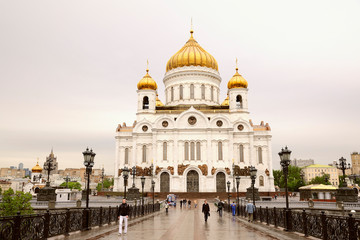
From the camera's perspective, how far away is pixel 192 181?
4616 centimetres

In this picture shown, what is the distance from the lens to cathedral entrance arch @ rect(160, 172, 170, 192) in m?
45.9

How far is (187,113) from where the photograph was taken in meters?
48.8

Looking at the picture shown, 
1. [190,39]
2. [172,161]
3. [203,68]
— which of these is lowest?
[172,161]

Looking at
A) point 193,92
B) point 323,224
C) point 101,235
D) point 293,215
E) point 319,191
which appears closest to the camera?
point 323,224

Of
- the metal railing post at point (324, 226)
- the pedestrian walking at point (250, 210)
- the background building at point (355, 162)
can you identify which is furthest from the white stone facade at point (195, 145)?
the background building at point (355, 162)

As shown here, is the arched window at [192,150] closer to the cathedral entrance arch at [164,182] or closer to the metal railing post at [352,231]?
the cathedral entrance arch at [164,182]

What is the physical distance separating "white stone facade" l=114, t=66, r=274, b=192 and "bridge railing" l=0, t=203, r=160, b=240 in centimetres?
3083

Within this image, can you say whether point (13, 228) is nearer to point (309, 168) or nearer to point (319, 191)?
point (319, 191)

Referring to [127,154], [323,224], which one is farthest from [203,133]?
[323,224]

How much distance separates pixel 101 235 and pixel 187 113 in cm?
3810

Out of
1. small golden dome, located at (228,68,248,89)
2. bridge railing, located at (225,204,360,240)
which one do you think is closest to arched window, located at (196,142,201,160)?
small golden dome, located at (228,68,248,89)

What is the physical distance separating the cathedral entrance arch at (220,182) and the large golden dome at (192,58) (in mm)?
21338

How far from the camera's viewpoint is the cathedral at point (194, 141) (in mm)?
46188

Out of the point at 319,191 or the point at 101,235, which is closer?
the point at 101,235
